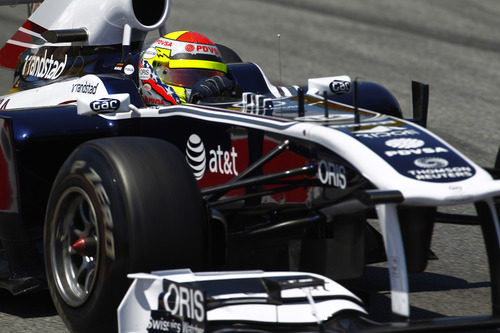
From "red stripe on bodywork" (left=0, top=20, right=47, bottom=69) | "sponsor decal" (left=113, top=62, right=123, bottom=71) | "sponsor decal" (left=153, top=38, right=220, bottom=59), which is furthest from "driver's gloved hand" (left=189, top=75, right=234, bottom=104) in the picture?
"red stripe on bodywork" (left=0, top=20, right=47, bottom=69)

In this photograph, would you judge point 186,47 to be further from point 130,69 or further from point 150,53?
point 130,69

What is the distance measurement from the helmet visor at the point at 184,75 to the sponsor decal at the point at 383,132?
65.5 inches

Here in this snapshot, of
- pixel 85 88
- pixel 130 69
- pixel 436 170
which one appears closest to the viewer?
pixel 436 170

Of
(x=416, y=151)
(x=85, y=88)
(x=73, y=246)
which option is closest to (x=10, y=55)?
(x=85, y=88)

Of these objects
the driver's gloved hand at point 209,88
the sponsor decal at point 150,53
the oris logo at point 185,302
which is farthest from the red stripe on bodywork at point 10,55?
the oris logo at point 185,302

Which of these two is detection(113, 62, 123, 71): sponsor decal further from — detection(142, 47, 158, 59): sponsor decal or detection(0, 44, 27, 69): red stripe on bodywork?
detection(0, 44, 27, 69): red stripe on bodywork

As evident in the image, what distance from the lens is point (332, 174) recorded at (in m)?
4.35

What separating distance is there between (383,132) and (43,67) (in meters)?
3.30

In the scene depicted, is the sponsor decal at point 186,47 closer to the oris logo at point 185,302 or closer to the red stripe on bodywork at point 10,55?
the red stripe on bodywork at point 10,55

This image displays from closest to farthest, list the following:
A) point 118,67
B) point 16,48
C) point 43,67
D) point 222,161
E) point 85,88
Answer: point 222,161 < point 85,88 < point 118,67 < point 43,67 < point 16,48

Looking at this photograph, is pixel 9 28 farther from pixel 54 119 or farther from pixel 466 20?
pixel 54 119

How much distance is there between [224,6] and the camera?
16.0 metres

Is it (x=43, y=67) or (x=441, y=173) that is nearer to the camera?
(x=441, y=173)

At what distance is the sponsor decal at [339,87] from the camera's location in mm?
5824
